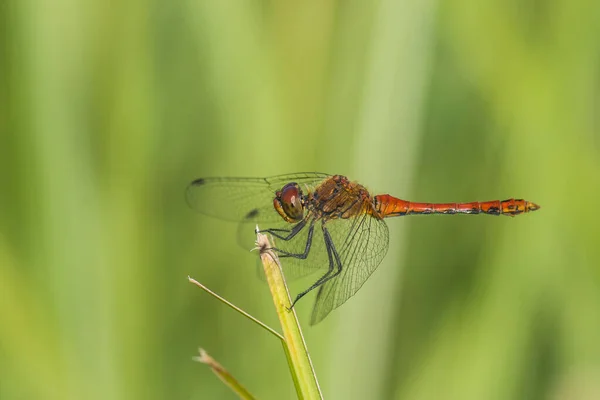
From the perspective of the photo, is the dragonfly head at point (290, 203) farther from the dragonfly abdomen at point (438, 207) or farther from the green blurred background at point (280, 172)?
the dragonfly abdomen at point (438, 207)

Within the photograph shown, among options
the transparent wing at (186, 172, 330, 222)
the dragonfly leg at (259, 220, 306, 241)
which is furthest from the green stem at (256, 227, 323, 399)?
the transparent wing at (186, 172, 330, 222)

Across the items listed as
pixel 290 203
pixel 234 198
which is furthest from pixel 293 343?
pixel 234 198

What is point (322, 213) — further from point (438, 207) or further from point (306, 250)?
point (438, 207)

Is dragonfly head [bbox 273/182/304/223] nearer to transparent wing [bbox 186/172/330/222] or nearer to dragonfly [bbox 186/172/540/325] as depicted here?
dragonfly [bbox 186/172/540/325]

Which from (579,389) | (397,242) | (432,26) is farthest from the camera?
(397,242)

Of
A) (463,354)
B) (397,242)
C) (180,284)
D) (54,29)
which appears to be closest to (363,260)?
(397,242)

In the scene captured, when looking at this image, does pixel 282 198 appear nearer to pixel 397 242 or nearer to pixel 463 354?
pixel 397 242
